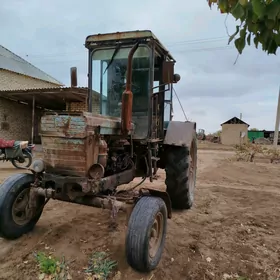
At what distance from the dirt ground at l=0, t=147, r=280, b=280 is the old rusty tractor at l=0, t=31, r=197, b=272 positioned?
217mm

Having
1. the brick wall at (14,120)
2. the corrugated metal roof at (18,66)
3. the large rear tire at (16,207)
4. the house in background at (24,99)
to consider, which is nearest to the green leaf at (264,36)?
the large rear tire at (16,207)

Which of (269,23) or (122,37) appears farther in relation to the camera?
(122,37)

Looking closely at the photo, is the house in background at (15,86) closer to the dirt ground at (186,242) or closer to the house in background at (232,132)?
the dirt ground at (186,242)

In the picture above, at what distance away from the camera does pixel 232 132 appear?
3052cm

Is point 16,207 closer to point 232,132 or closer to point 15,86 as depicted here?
point 15,86

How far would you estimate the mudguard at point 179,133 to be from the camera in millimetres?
4340

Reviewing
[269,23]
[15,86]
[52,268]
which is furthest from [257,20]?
[15,86]

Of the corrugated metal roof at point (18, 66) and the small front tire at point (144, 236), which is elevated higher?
the corrugated metal roof at point (18, 66)

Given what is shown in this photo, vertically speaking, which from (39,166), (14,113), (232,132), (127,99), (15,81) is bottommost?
(39,166)

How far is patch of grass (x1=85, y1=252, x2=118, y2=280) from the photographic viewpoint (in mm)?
2520

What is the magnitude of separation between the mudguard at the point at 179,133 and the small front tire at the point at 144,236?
1.56 m

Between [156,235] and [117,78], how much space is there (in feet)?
7.40

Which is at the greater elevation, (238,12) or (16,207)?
(238,12)

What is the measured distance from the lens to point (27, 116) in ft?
54.4
